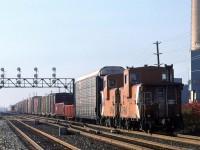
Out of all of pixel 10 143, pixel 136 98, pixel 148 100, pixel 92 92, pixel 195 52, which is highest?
pixel 195 52

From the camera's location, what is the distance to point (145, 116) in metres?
23.1

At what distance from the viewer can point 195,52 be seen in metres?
83.3

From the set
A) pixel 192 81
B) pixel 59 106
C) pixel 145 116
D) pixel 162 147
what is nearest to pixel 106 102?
pixel 145 116

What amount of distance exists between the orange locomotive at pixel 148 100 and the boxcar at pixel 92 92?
377 cm

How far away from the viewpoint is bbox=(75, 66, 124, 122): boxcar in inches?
1298

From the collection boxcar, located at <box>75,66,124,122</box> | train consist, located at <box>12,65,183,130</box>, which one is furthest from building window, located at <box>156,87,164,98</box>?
boxcar, located at <box>75,66,124,122</box>

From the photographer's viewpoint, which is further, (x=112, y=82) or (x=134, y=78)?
(x=112, y=82)

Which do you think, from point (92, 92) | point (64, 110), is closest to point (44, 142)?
point (92, 92)

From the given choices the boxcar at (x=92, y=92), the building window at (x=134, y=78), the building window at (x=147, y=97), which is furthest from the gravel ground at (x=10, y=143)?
the boxcar at (x=92, y=92)

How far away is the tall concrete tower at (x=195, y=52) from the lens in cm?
8078

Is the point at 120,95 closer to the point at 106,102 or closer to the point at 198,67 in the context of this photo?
the point at 106,102

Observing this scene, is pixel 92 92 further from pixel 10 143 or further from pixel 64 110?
pixel 64 110

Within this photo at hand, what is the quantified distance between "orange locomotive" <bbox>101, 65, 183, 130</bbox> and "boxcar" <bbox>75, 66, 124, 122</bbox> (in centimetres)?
377

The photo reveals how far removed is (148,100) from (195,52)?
62.6 metres
